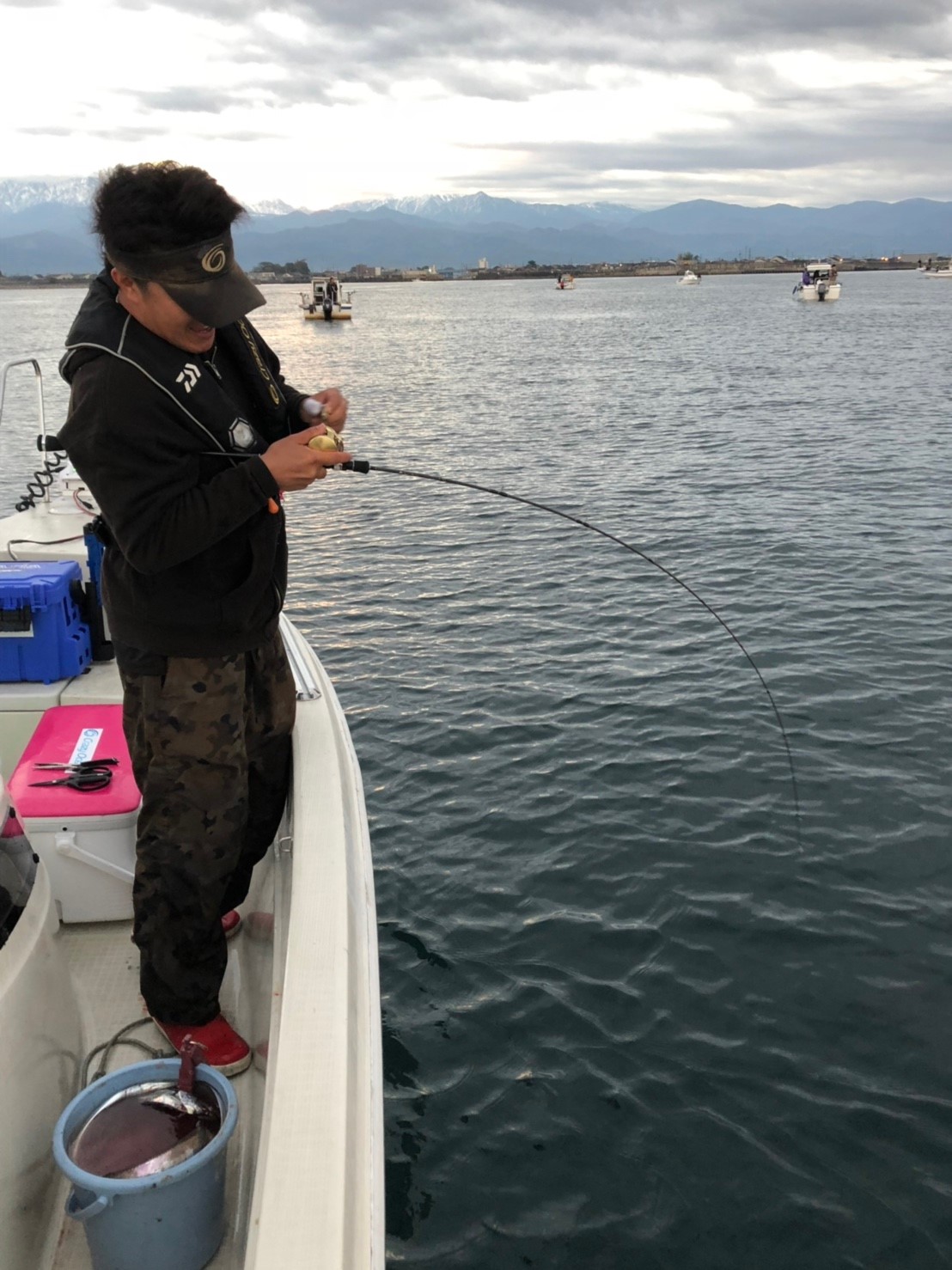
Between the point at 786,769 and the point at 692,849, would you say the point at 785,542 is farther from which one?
the point at 692,849

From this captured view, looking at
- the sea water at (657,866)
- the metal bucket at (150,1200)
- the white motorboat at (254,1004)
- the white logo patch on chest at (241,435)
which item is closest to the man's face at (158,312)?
the white logo patch on chest at (241,435)

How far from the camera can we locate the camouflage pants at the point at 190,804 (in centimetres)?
288

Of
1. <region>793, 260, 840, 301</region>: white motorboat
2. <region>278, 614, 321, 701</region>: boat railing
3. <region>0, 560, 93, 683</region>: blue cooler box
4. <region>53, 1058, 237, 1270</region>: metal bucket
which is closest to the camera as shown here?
<region>53, 1058, 237, 1270</region>: metal bucket

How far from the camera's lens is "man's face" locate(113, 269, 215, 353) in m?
2.65

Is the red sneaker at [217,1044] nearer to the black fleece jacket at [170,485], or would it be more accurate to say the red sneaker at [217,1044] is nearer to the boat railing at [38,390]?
the black fleece jacket at [170,485]

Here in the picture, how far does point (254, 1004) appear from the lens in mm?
3273

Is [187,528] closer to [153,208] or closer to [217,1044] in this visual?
[153,208]

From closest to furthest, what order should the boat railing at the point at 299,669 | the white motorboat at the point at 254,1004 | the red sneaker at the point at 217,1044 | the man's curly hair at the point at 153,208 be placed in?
the white motorboat at the point at 254,1004 → the man's curly hair at the point at 153,208 → the red sneaker at the point at 217,1044 → the boat railing at the point at 299,669

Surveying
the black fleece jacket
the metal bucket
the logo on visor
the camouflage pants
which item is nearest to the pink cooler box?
the camouflage pants

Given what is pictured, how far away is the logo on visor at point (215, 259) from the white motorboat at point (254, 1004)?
4.82ft

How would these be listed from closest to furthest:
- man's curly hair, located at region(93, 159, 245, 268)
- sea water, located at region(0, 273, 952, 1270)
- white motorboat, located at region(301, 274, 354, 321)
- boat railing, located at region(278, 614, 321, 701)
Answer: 1. man's curly hair, located at region(93, 159, 245, 268)
2. sea water, located at region(0, 273, 952, 1270)
3. boat railing, located at region(278, 614, 321, 701)
4. white motorboat, located at region(301, 274, 354, 321)

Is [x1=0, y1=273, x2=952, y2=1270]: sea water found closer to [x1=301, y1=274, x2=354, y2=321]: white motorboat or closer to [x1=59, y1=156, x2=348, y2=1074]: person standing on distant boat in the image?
[x1=59, y1=156, x2=348, y2=1074]: person standing on distant boat

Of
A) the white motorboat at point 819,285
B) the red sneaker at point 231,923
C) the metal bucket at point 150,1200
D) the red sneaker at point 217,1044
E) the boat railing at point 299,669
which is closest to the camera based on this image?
the metal bucket at point 150,1200

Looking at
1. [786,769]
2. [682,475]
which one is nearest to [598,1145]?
[786,769]
